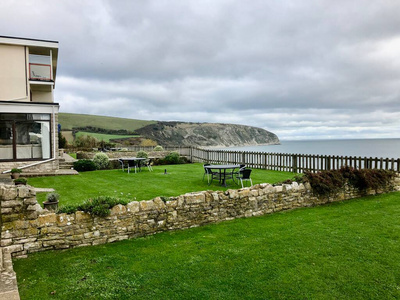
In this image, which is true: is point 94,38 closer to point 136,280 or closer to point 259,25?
point 259,25

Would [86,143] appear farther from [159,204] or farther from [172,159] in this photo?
[159,204]

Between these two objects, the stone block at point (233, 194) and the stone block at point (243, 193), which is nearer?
the stone block at point (233, 194)

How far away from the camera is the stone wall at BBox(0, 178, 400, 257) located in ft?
16.6

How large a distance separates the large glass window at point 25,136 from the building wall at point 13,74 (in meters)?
4.67

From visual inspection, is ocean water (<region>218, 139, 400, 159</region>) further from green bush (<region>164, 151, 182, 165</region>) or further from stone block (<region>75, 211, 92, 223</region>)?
Result: stone block (<region>75, 211, 92, 223</region>)

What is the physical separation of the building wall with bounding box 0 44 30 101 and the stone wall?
17.4 m

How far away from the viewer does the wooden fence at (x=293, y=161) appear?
1350 centimetres

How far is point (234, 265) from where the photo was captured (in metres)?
4.64

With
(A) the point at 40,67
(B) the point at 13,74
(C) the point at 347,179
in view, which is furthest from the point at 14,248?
(A) the point at 40,67

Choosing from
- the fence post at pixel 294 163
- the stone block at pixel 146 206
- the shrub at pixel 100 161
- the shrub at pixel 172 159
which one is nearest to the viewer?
the stone block at pixel 146 206

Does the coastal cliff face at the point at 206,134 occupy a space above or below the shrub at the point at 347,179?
above

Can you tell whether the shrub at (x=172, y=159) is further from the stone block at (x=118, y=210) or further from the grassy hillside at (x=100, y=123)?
the grassy hillside at (x=100, y=123)

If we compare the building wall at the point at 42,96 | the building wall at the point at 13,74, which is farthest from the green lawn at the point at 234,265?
the building wall at the point at 42,96

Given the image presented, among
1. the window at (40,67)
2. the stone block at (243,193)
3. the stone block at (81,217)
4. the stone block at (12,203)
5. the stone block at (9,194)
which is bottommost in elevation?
the stone block at (81,217)
